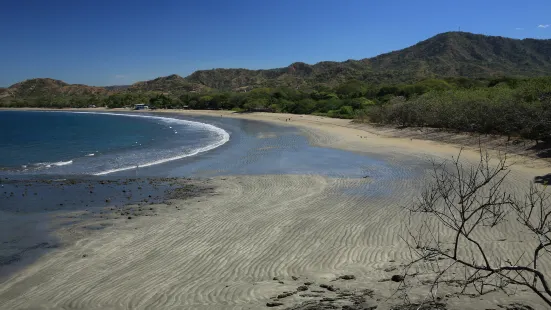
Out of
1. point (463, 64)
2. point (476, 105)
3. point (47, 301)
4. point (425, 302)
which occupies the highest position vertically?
point (463, 64)

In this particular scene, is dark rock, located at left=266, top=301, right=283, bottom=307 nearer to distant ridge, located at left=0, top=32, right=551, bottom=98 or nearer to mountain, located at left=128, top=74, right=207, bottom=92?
distant ridge, located at left=0, top=32, right=551, bottom=98

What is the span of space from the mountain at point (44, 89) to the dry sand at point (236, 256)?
18048cm

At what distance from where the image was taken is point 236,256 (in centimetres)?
970

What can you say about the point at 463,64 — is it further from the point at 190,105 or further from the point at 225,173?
the point at 225,173

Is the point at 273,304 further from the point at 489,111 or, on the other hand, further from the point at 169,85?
the point at 169,85

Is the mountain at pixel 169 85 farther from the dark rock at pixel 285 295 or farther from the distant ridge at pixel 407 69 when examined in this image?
the dark rock at pixel 285 295

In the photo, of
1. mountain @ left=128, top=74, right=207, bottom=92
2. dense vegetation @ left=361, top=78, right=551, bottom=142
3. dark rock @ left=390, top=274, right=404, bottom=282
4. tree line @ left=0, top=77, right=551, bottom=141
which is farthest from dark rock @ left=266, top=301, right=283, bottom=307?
mountain @ left=128, top=74, right=207, bottom=92

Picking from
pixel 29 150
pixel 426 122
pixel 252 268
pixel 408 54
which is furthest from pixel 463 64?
pixel 252 268

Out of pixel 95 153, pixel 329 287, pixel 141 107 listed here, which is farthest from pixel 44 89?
pixel 329 287

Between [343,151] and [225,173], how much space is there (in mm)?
9859

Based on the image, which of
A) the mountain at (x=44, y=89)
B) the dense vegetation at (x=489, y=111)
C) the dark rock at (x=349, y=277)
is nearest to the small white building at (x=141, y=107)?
the mountain at (x=44, y=89)

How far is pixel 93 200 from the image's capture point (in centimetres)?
1568

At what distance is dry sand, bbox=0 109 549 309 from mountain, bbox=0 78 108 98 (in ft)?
592

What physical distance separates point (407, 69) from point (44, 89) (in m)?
153
